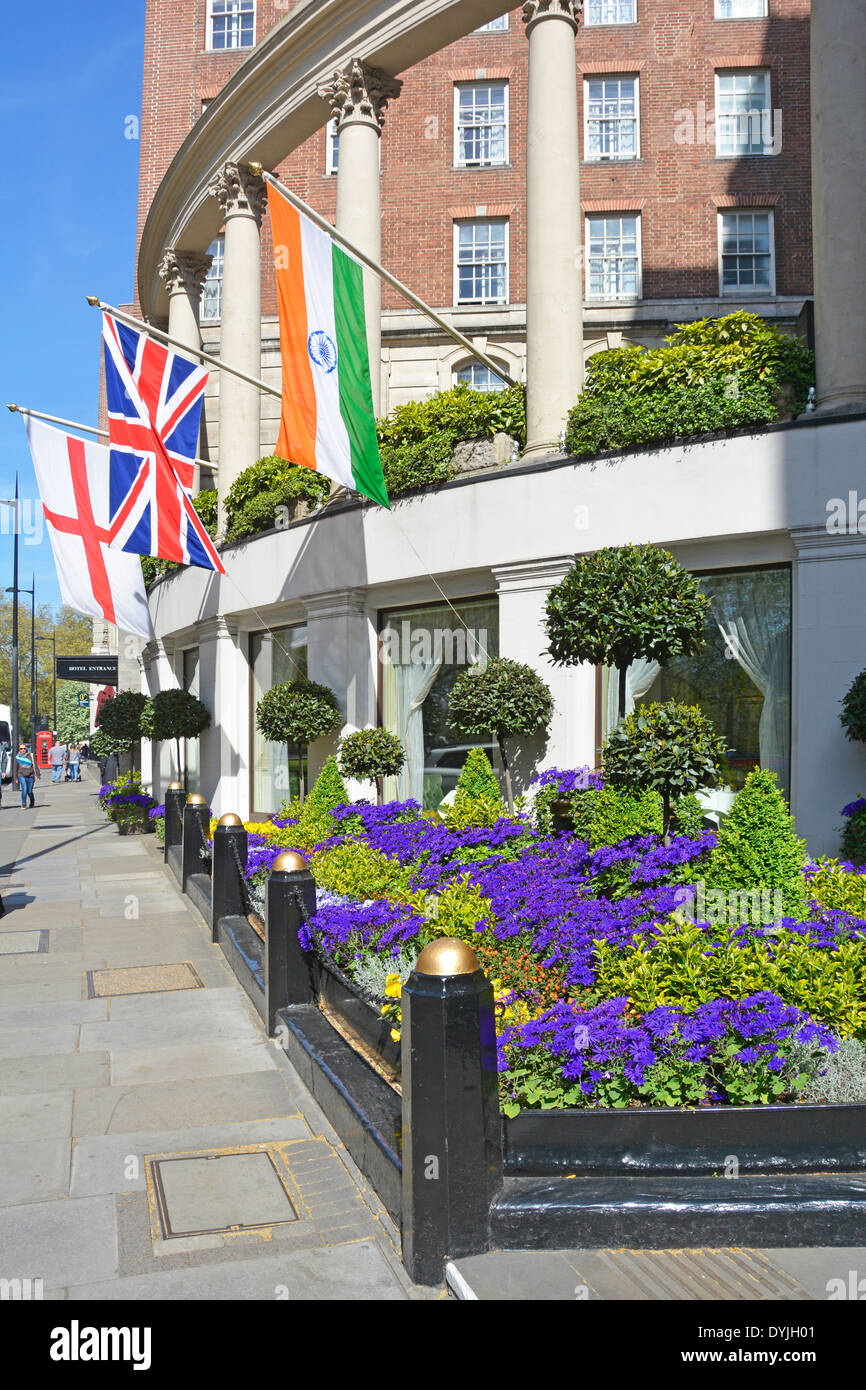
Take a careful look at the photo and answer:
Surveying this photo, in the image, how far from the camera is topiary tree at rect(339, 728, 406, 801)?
14.8 metres

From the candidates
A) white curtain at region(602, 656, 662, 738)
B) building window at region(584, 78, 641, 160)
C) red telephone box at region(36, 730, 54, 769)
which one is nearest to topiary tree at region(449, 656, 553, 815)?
white curtain at region(602, 656, 662, 738)

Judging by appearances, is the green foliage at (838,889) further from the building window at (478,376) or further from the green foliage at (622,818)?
the building window at (478,376)

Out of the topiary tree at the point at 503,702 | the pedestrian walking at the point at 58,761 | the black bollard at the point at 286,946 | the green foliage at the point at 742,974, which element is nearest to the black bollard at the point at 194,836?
the topiary tree at the point at 503,702

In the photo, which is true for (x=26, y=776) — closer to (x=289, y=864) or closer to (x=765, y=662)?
(x=765, y=662)

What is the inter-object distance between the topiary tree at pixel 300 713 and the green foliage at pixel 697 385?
18.6 ft

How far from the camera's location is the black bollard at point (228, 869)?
424 inches

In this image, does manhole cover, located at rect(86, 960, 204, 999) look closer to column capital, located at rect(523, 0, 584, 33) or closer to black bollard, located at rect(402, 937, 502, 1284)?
black bollard, located at rect(402, 937, 502, 1284)

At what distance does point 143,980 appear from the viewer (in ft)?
31.6

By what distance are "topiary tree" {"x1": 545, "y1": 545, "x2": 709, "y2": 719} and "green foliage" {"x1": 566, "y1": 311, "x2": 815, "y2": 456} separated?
2.71 m

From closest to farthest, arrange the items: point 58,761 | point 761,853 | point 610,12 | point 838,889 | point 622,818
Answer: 1. point 761,853
2. point 838,889
3. point 622,818
4. point 610,12
5. point 58,761

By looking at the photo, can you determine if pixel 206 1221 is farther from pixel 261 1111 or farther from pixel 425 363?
pixel 425 363

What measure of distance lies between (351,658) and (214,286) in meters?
16.1

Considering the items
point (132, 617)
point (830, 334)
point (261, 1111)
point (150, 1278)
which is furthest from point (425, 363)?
point (150, 1278)

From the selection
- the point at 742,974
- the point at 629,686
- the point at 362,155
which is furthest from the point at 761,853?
the point at 362,155
